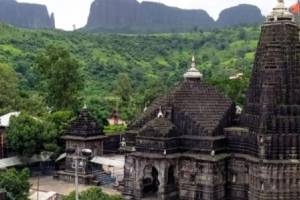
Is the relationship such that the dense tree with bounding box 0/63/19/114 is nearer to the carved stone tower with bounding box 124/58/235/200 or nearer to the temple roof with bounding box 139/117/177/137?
the carved stone tower with bounding box 124/58/235/200

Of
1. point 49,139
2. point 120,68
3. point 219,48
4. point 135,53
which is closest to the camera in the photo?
point 49,139

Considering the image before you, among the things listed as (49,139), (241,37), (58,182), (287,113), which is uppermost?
(241,37)

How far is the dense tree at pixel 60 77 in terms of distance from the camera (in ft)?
177

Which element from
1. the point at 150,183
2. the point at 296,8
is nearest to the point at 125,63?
the point at 296,8

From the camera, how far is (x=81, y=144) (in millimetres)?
39281

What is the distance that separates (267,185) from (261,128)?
9.20 feet

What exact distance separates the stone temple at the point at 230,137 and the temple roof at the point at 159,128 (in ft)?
0.09

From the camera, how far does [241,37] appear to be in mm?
128625

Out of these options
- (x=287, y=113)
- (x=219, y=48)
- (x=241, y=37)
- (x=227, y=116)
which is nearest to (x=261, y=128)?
(x=287, y=113)

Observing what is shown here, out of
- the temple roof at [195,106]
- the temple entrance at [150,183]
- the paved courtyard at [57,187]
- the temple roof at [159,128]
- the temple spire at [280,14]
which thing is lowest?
the paved courtyard at [57,187]

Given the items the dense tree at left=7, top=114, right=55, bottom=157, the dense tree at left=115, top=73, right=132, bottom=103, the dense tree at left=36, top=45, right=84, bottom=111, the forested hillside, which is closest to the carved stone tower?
the dense tree at left=7, top=114, right=55, bottom=157

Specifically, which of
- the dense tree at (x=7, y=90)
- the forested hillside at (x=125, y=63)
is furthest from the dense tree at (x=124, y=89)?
the dense tree at (x=7, y=90)

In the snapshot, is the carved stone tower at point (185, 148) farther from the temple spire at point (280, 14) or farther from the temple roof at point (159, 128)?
the temple spire at point (280, 14)

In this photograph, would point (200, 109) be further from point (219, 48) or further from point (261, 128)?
point (219, 48)
